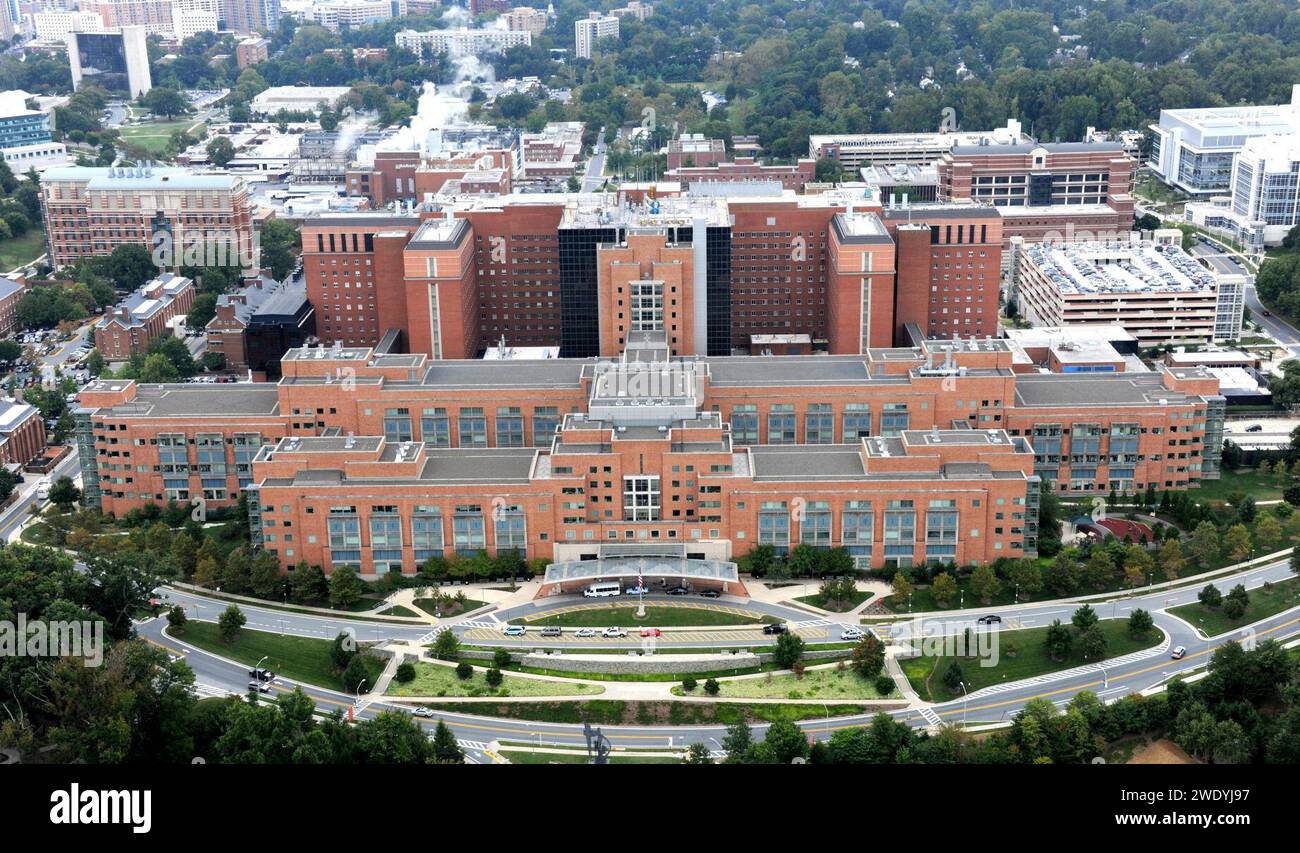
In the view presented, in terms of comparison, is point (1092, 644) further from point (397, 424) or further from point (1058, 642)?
point (397, 424)

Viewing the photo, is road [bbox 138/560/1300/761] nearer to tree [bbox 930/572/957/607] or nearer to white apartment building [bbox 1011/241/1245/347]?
tree [bbox 930/572/957/607]

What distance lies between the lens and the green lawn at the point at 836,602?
70812 millimetres

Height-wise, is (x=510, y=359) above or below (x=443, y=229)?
below

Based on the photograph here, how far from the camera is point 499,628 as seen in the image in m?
69.3

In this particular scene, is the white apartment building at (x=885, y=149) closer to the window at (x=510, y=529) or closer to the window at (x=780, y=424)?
the window at (x=780, y=424)

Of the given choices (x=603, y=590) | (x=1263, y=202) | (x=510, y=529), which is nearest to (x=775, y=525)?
(x=603, y=590)

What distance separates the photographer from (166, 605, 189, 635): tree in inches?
2714

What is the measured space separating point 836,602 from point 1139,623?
14.3 m

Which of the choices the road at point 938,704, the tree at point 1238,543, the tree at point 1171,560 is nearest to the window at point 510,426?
the road at point 938,704

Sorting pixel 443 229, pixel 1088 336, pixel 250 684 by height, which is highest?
pixel 443 229

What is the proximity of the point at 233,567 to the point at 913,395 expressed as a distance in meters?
39.2

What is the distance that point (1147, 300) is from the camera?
4237 inches

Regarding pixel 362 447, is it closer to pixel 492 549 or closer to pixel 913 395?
pixel 492 549

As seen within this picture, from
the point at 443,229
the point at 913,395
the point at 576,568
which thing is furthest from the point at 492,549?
the point at 443,229
